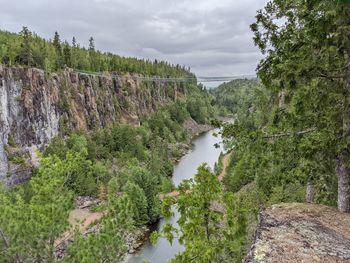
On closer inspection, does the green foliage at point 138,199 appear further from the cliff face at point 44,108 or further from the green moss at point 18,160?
the green moss at point 18,160

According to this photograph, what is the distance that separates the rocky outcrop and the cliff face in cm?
4002

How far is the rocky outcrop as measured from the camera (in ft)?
20.9

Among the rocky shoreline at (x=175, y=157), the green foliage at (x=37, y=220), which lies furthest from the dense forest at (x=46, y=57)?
the green foliage at (x=37, y=220)

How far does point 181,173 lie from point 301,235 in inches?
2194

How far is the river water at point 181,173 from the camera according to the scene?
3141 centimetres

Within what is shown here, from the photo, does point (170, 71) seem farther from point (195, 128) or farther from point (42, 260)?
point (42, 260)

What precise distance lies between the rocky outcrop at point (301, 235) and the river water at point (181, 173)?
327 cm

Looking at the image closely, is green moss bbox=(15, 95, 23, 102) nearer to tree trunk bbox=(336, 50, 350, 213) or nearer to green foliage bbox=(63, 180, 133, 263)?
green foliage bbox=(63, 180, 133, 263)

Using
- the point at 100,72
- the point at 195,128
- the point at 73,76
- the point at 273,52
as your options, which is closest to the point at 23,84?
the point at 73,76

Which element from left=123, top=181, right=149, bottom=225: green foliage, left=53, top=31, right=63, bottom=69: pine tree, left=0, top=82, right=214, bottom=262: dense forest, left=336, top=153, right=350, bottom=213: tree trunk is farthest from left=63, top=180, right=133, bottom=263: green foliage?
left=53, top=31, right=63, bottom=69: pine tree

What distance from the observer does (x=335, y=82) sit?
30.0 feet

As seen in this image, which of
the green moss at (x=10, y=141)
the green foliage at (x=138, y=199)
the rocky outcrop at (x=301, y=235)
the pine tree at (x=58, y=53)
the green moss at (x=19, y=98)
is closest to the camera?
the rocky outcrop at (x=301, y=235)

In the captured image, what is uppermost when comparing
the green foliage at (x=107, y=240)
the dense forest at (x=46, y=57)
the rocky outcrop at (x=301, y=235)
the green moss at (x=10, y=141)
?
the dense forest at (x=46, y=57)

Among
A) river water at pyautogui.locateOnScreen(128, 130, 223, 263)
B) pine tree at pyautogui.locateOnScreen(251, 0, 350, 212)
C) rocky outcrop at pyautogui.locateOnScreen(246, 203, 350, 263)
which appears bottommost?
river water at pyautogui.locateOnScreen(128, 130, 223, 263)
